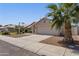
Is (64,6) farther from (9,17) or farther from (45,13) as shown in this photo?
(9,17)

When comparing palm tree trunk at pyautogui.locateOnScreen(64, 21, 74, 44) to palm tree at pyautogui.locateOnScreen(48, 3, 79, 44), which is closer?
palm tree at pyautogui.locateOnScreen(48, 3, 79, 44)

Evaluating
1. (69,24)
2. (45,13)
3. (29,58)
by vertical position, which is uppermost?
(45,13)

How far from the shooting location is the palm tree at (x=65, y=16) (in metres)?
10.5

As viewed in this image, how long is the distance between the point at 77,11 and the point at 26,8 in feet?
11.0

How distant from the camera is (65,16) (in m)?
10.7

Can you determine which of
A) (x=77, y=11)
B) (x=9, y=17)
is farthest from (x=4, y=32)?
(x=77, y=11)

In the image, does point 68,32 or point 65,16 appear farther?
point 68,32

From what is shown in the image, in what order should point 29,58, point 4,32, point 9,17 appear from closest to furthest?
1. point 29,58
2. point 9,17
3. point 4,32

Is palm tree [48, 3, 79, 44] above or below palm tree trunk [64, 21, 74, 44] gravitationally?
above

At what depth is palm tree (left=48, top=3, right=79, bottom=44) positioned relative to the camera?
1048cm

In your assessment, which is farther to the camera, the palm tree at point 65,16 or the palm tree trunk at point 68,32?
the palm tree trunk at point 68,32

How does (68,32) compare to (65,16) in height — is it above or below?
below

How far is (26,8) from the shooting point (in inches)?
407

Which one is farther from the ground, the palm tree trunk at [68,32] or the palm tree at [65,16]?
the palm tree at [65,16]
